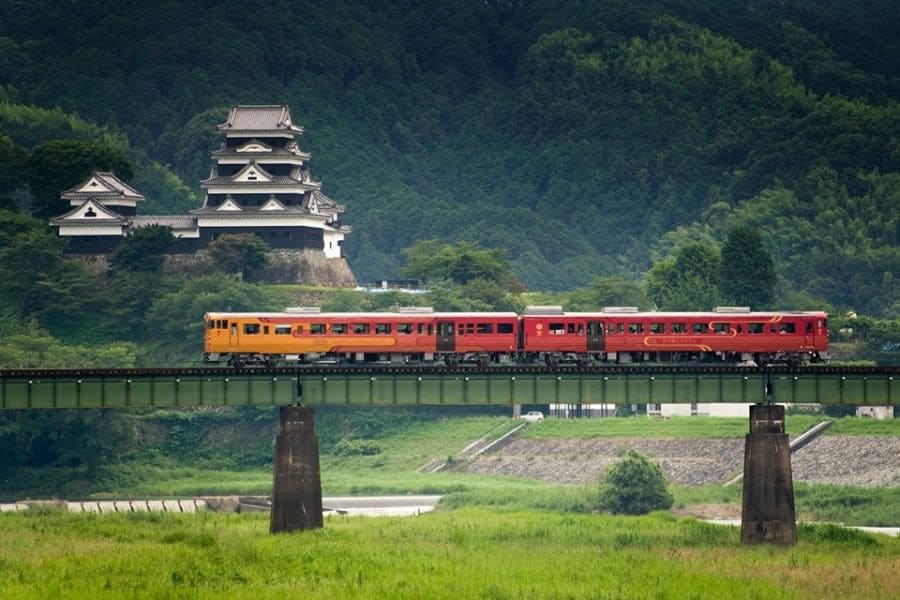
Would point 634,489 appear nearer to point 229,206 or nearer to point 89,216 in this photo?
point 229,206

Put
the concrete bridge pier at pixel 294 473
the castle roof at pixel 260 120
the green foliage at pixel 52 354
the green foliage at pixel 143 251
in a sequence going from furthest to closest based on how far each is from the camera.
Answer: the castle roof at pixel 260 120
the green foliage at pixel 143 251
the green foliage at pixel 52 354
the concrete bridge pier at pixel 294 473

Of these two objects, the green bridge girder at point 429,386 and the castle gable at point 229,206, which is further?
the castle gable at point 229,206

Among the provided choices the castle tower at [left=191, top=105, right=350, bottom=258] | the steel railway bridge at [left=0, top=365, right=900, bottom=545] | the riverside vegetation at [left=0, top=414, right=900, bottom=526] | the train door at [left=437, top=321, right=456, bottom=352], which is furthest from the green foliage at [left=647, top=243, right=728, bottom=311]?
the steel railway bridge at [left=0, top=365, right=900, bottom=545]

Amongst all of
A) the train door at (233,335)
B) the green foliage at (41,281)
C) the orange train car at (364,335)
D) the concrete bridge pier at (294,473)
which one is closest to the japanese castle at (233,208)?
the green foliage at (41,281)

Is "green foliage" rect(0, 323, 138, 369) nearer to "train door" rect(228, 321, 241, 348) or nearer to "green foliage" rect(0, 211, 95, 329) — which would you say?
"green foliage" rect(0, 211, 95, 329)

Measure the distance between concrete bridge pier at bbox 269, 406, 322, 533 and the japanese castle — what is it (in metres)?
75.0

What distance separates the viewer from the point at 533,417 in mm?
144375

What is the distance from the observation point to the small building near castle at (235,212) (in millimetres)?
166750

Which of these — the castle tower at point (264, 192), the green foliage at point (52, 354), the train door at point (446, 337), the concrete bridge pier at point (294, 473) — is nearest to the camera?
the concrete bridge pier at point (294, 473)

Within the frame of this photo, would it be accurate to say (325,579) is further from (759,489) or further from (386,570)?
(759,489)

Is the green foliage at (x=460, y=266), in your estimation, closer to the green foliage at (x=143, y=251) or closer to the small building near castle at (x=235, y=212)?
the small building near castle at (x=235, y=212)

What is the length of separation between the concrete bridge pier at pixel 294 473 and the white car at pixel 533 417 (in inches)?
2007

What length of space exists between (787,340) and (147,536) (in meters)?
31.0

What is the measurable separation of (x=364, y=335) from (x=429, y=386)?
7.03 metres
